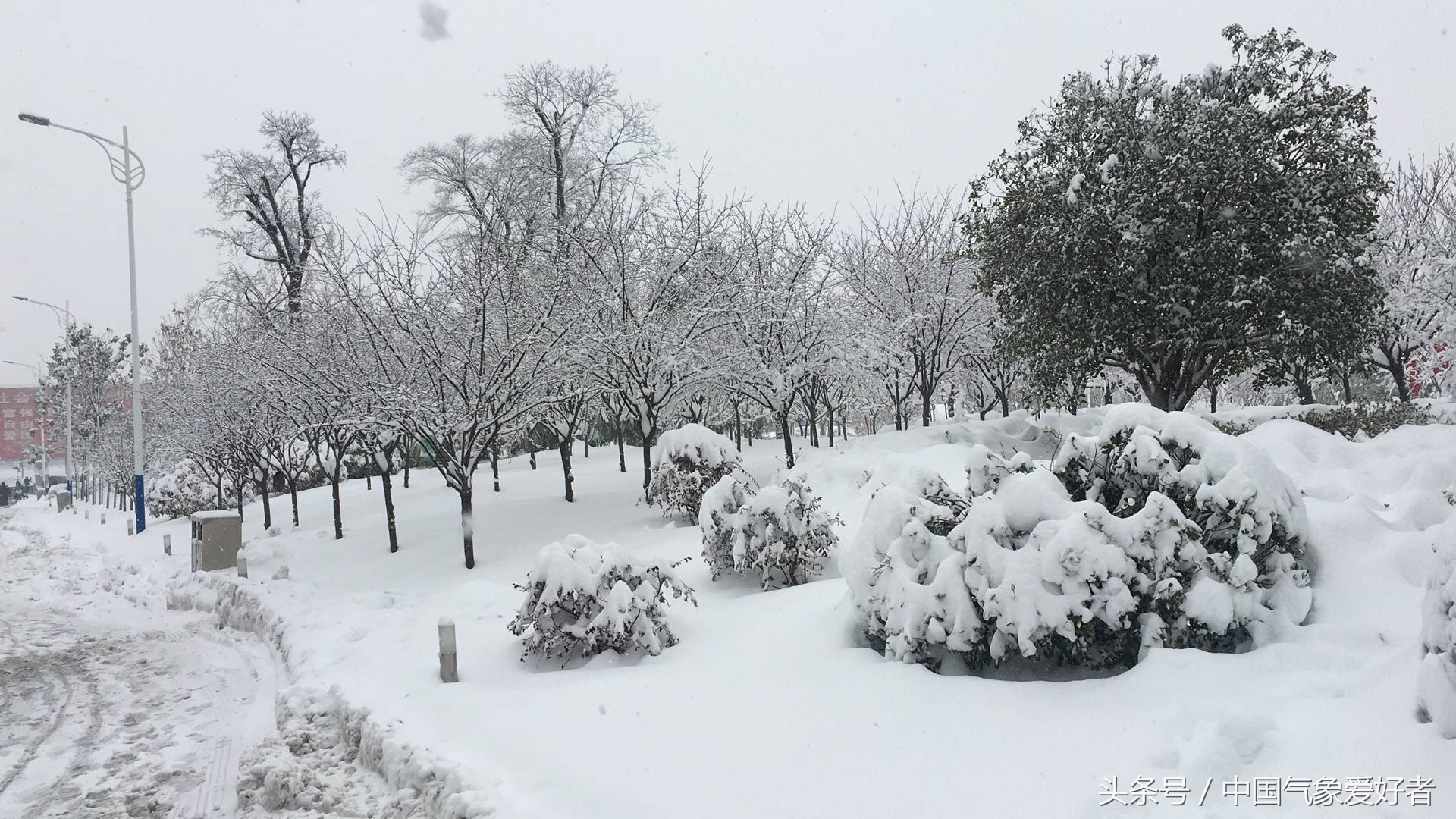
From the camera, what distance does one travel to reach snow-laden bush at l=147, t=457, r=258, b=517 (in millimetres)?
28078

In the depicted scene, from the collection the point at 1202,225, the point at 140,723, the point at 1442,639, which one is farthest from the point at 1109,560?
the point at 1202,225

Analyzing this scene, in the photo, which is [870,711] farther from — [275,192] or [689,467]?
[275,192]

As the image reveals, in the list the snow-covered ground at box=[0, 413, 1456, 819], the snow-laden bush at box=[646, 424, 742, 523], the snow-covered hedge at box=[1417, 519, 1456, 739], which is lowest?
the snow-covered ground at box=[0, 413, 1456, 819]

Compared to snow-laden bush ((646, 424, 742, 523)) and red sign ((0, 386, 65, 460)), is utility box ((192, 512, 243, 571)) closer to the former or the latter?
snow-laden bush ((646, 424, 742, 523))

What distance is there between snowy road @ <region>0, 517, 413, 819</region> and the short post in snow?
3.74 ft

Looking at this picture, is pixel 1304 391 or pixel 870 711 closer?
pixel 870 711

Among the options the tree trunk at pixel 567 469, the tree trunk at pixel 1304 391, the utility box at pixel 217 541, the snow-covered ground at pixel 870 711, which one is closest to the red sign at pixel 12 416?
the utility box at pixel 217 541

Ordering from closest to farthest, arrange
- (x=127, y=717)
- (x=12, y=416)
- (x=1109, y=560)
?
(x=1109, y=560), (x=127, y=717), (x=12, y=416)

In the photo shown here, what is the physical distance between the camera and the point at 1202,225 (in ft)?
48.1

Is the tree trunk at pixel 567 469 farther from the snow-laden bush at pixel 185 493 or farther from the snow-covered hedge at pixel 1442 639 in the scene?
the snow-laden bush at pixel 185 493

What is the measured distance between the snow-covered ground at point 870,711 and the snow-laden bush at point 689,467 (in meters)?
4.03

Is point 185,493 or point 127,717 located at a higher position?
point 185,493

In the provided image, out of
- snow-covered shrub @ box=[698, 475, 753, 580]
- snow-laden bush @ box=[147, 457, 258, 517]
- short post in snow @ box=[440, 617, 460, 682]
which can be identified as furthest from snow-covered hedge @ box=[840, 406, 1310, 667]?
snow-laden bush @ box=[147, 457, 258, 517]

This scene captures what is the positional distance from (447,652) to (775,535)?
3721 mm
